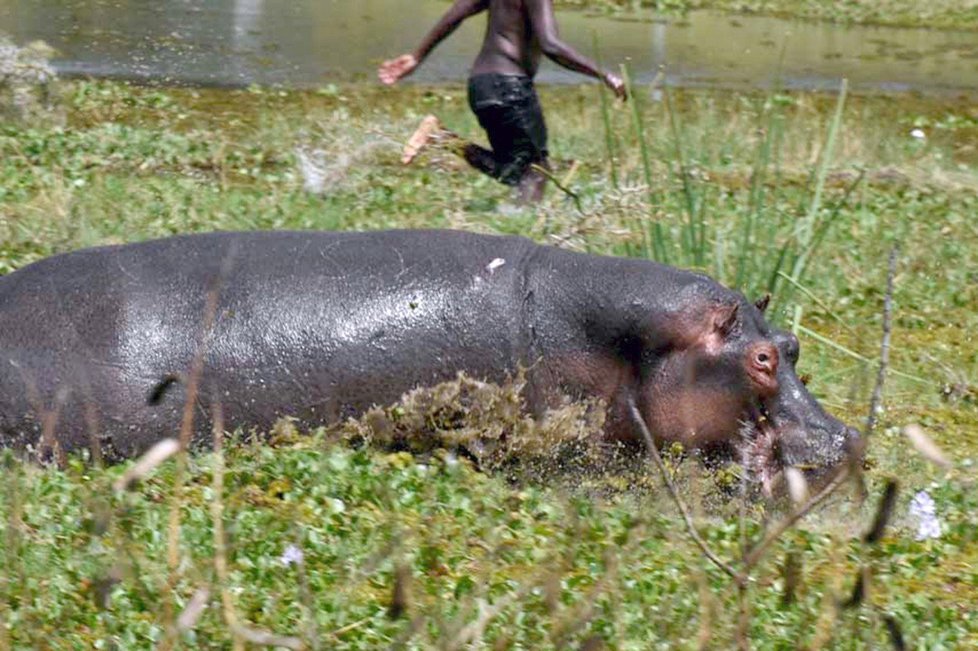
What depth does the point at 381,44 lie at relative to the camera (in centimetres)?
1645

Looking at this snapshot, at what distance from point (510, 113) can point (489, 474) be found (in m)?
4.08

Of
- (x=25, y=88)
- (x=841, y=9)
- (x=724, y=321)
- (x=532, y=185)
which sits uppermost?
(x=724, y=321)

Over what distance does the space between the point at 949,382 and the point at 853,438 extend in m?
1.78

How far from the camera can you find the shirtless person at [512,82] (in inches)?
331

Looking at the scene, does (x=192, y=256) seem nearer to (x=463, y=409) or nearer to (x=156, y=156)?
(x=463, y=409)

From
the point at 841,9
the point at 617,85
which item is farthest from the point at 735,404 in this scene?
the point at 841,9

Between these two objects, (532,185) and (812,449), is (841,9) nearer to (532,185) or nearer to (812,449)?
(532,185)

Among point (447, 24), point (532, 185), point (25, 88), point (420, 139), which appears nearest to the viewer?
point (420, 139)

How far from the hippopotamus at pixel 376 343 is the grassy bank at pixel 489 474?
0.18 m

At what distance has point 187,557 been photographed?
3.58 meters

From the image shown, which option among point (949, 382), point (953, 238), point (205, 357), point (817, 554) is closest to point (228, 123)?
point (953, 238)

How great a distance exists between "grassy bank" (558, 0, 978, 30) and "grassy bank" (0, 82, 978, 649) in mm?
9467

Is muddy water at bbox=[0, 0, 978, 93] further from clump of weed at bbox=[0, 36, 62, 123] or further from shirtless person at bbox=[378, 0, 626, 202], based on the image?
shirtless person at bbox=[378, 0, 626, 202]

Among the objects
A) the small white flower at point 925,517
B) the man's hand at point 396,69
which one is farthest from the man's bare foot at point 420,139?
the small white flower at point 925,517
